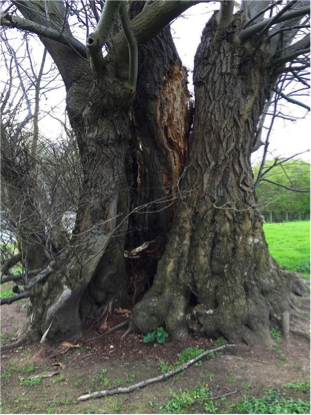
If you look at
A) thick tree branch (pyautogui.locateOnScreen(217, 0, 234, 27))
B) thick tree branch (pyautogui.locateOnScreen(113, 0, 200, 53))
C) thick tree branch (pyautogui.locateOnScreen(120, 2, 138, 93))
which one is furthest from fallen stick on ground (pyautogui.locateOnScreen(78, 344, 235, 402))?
thick tree branch (pyautogui.locateOnScreen(217, 0, 234, 27))

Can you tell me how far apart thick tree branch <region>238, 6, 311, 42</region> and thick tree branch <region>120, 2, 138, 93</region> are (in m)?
Answer: 1.55

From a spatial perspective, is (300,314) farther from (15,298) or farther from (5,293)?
(5,293)

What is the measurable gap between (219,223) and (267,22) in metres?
2.50

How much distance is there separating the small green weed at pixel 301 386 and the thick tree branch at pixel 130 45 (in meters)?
3.78

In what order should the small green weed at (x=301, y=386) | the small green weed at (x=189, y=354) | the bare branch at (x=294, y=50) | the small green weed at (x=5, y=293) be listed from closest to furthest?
the small green weed at (x=301, y=386), the small green weed at (x=189, y=354), the bare branch at (x=294, y=50), the small green weed at (x=5, y=293)

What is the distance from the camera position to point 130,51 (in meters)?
3.41

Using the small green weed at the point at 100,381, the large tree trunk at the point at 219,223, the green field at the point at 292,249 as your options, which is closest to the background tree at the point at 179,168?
the large tree trunk at the point at 219,223

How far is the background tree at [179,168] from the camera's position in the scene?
3846 mm

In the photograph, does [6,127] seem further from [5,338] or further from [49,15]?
[5,338]

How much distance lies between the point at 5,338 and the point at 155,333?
Result: 2.31 m

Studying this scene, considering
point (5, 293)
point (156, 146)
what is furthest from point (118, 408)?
point (5, 293)

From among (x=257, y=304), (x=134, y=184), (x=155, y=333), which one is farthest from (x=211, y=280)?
(x=134, y=184)

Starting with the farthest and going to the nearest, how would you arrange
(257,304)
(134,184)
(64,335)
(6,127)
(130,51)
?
(134,184)
(6,127)
(64,335)
(257,304)
(130,51)

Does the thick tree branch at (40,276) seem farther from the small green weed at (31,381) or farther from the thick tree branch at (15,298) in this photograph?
the small green weed at (31,381)
